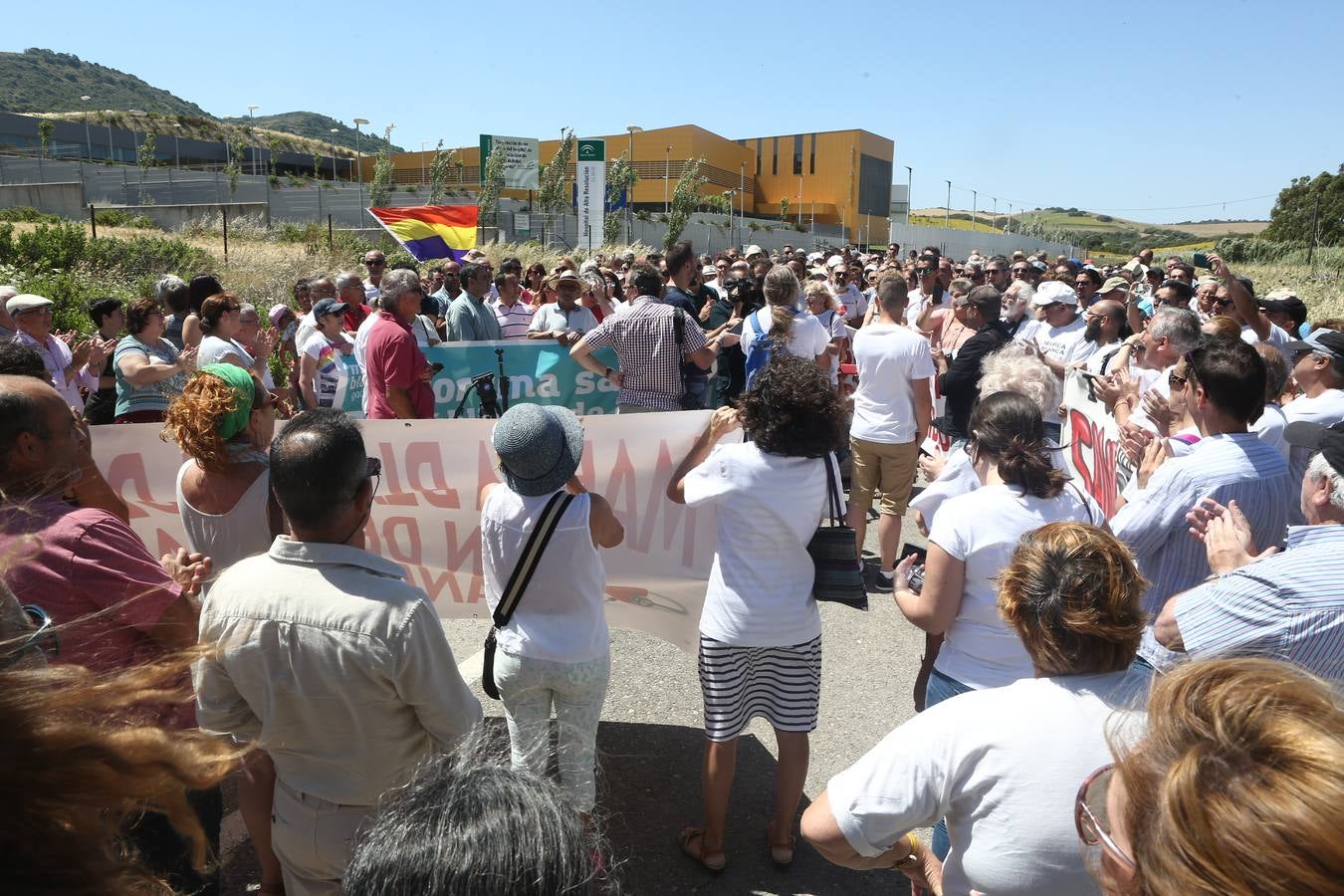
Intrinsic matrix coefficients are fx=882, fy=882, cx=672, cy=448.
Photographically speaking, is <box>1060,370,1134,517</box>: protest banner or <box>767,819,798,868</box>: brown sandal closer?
<box>767,819,798,868</box>: brown sandal

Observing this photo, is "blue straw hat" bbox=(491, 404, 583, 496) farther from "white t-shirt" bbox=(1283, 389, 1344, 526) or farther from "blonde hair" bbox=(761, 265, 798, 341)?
"blonde hair" bbox=(761, 265, 798, 341)

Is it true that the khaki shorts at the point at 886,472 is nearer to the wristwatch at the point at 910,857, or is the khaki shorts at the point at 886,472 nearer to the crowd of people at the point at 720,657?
the crowd of people at the point at 720,657

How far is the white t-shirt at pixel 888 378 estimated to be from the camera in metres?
5.96

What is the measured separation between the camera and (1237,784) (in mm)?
979

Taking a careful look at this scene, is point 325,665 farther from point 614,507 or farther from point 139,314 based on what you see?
point 139,314

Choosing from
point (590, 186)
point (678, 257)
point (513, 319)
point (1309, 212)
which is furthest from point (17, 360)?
point (1309, 212)

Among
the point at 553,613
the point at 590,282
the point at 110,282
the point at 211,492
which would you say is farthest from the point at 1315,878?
the point at 110,282

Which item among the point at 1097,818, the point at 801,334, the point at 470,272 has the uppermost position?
the point at 470,272

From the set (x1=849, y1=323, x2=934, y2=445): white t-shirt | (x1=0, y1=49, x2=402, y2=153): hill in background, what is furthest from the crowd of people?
(x1=0, y1=49, x2=402, y2=153): hill in background

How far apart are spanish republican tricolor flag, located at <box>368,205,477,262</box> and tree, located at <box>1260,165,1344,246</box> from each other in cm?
4020

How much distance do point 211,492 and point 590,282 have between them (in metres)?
7.41

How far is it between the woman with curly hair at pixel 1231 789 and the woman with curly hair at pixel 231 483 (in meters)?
2.59

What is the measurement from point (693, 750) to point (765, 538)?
1426 mm

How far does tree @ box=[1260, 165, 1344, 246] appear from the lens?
1568 inches
